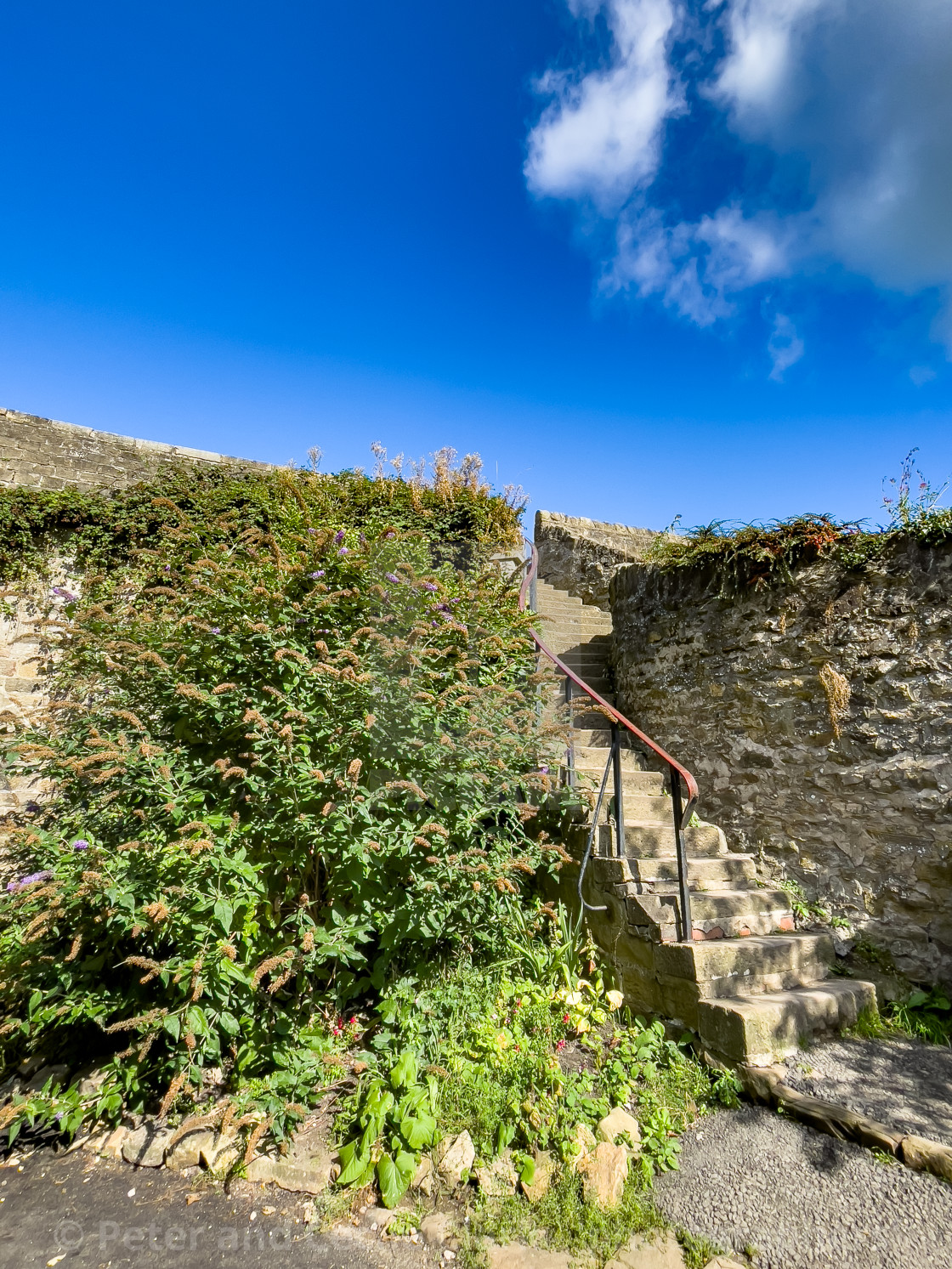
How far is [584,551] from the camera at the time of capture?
34.7 feet

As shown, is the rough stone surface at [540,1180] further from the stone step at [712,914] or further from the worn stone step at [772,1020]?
the stone step at [712,914]

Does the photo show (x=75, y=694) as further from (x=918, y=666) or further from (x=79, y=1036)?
(x=918, y=666)

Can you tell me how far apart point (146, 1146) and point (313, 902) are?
1.22m

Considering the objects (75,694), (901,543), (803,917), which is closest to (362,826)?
(75,694)

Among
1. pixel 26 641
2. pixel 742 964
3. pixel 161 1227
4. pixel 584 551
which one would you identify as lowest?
pixel 161 1227

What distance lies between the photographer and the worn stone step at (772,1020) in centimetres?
316

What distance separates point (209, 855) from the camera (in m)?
2.85

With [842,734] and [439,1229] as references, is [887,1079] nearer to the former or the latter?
[842,734]

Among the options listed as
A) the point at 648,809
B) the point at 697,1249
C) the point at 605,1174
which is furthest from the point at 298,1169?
the point at 648,809

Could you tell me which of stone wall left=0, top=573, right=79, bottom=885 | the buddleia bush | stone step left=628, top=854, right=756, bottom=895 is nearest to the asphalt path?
the buddleia bush

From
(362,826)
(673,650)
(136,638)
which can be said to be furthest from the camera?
(673,650)

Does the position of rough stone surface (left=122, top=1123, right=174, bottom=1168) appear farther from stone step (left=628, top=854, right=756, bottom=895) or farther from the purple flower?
stone step (left=628, top=854, right=756, bottom=895)

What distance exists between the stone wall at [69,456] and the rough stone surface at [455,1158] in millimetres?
6170

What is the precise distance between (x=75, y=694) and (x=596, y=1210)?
12.3ft
